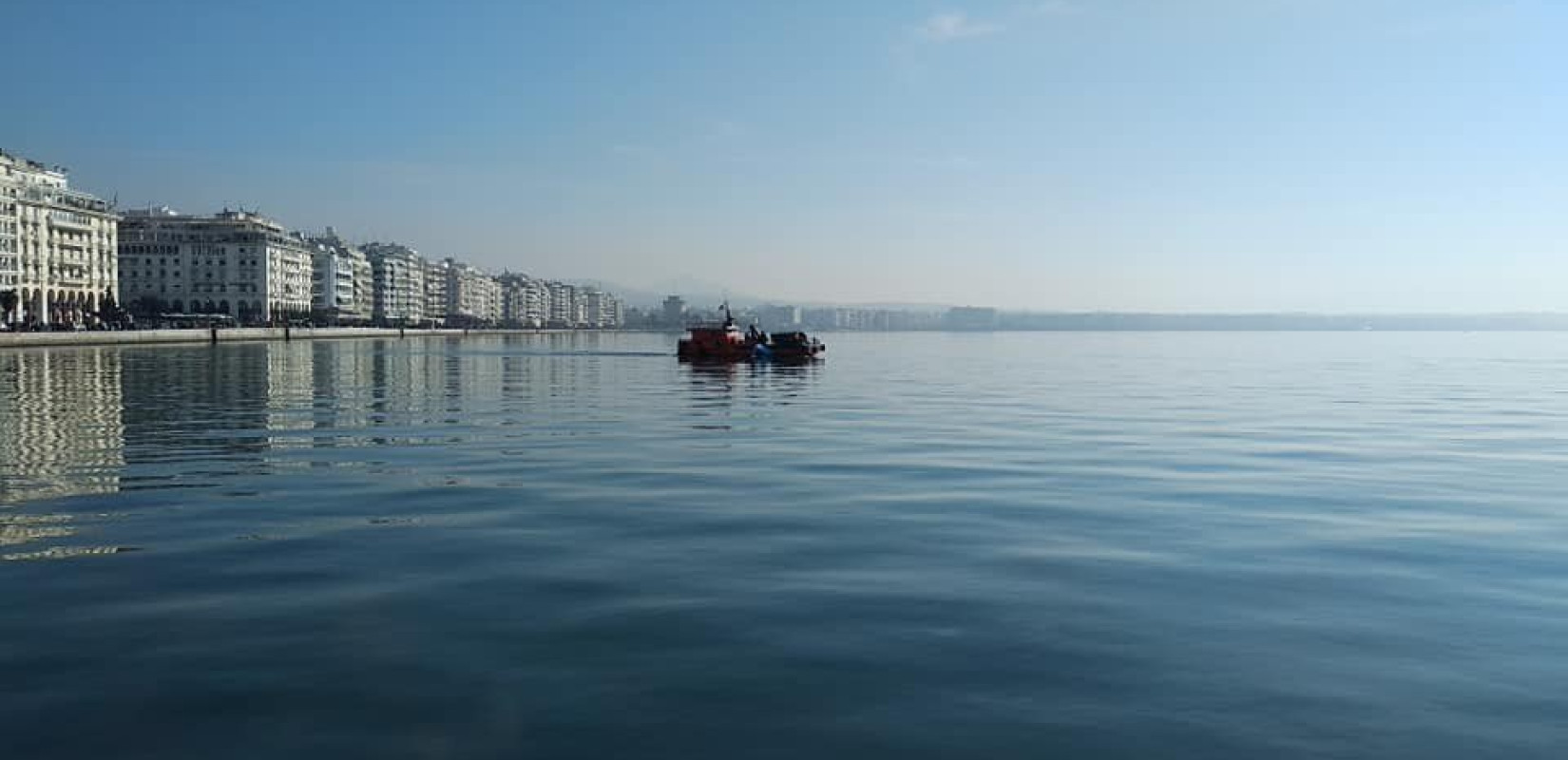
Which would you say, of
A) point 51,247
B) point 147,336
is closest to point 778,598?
point 147,336

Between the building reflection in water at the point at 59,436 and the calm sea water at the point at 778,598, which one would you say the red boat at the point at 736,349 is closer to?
the building reflection in water at the point at 59,436

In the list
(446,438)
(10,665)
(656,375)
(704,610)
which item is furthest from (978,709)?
(656,375)

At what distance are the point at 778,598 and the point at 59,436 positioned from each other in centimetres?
2420

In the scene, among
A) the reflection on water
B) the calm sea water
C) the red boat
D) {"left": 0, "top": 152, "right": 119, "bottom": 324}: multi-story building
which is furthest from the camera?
{"left": 0, "top": 152, "right": 119, "bottom": 324}: multi-story building

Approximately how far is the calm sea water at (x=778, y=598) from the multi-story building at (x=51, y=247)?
142 m

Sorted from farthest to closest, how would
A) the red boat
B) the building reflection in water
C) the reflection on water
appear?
the red boat < the reflection on water < the building reflection in water

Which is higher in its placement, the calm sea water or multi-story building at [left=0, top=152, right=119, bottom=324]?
multi-story building at [left=0, top=152, right=119, bottom=324]

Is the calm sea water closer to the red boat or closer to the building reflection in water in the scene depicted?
the building reflection in water

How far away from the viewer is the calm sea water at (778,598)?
7879 millimetres

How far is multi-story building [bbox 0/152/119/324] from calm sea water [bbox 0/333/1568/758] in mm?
141724

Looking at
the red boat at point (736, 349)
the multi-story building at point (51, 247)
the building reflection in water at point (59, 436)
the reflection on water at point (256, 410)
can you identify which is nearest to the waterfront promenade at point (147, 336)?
the multi-story building at point (51, 247)

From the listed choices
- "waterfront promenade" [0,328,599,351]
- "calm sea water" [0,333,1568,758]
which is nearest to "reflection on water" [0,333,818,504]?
"calm sea water" [0,333,1568,758]

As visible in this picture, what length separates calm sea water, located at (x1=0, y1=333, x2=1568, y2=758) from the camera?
310 inches

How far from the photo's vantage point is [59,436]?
27.9 m
